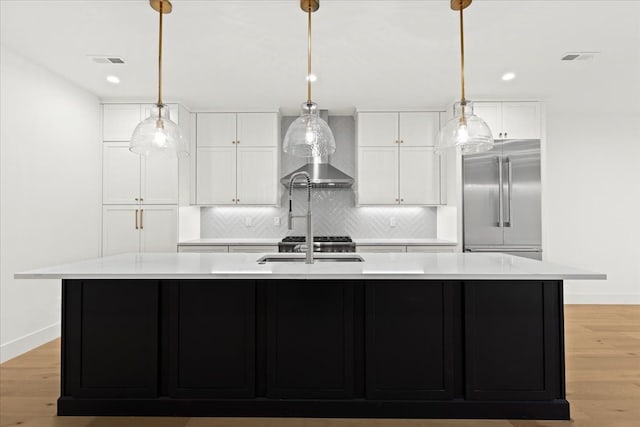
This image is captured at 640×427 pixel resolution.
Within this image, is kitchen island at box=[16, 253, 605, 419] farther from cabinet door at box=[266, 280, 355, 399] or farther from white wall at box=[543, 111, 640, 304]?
white wall at box=[543, 111, 640, 304]

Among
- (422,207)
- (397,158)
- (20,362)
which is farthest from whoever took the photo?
(422,207)

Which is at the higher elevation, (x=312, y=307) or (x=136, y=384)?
(x=312, y=307)

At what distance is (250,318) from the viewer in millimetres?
2357

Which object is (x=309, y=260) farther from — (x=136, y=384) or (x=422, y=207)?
(x=422, y=207)

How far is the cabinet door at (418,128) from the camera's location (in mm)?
4867

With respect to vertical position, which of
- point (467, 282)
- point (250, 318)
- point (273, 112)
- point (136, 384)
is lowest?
point (136, 384)

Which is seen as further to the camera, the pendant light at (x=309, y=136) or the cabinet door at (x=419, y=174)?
the cabinet door at (x=419, y=174)

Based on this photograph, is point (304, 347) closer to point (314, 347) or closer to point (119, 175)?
point (314, 347)

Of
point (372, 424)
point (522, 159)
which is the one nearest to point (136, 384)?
point (372, 424)

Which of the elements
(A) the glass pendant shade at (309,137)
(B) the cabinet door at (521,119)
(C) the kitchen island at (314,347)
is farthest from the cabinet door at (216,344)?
(B) the cabinet door at (521,119)

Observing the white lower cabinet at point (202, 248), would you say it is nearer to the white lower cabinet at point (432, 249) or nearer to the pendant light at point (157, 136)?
the white lower cabinet at point (432, 249)

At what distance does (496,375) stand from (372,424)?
76 cm

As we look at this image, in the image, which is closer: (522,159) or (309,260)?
A: (309,260)

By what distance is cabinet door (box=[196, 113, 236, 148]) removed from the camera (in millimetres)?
4938
